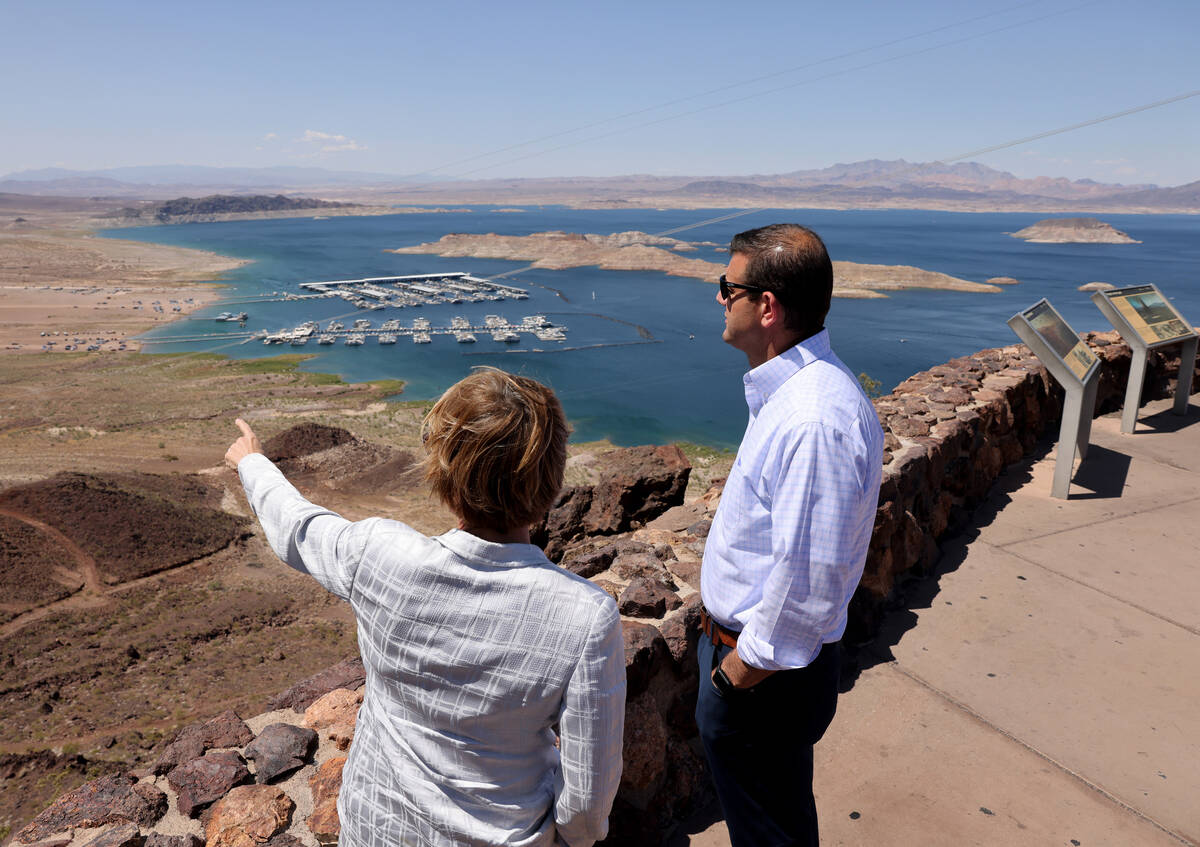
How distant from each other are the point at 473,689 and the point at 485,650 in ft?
0.28

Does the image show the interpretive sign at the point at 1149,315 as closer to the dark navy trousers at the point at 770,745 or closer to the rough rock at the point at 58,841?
the dark navy trousers at the point at 770,745

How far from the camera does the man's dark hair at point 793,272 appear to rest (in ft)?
6.90

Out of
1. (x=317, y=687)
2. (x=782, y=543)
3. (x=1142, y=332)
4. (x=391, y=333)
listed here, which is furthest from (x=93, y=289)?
(x=782, y=543)

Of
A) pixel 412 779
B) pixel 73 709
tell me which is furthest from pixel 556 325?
pixel 412 779

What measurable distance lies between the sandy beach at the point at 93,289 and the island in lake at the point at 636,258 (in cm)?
3362

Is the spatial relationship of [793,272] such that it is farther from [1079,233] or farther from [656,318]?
[1079,233]

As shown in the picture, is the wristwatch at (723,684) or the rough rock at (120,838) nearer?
the wristwatch at (723,684)

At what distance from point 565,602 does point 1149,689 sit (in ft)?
12.8

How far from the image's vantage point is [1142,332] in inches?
304

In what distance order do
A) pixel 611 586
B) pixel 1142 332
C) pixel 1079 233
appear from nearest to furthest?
1. pixel 611 586
2. pixel 1142 332
3. pixel 1079 233

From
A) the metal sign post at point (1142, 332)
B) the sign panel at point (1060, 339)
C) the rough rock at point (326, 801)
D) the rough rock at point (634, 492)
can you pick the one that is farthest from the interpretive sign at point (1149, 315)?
the rough rock at point (326, 801)

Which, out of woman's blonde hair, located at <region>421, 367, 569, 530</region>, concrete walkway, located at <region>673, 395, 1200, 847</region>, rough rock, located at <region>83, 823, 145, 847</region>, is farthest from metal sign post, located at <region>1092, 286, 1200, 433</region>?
rough rock, located at <region>83, 823, 145, 847</region>

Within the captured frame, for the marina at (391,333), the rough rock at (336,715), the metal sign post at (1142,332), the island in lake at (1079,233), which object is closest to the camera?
the rough rock at (336,715)

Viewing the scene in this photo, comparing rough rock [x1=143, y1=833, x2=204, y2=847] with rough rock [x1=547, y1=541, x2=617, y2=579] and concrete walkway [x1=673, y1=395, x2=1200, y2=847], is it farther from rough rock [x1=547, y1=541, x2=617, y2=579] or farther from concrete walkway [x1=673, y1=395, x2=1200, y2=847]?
rough rock [x1=547, y1=541, x2=617, y2=579]
